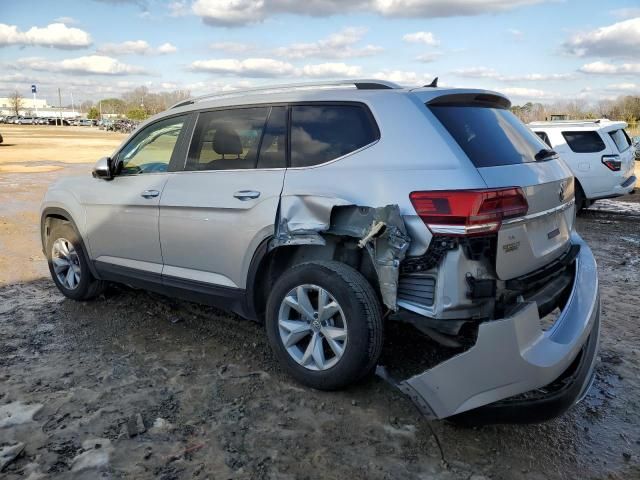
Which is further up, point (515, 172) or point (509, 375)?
point (515, 172)

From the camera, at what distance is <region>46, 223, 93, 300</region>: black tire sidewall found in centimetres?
505

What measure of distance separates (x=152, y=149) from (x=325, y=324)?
2267 millimetres

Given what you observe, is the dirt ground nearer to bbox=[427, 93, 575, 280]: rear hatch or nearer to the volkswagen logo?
bbox=[427, 93, 575, 280]: rear hatch

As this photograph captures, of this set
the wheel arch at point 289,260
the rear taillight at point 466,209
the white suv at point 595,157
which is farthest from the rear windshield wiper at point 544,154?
the white suv at point 595,157

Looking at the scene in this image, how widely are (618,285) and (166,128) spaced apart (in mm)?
4861

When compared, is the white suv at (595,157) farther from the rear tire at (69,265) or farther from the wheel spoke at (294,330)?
the rear tire at (69,265)

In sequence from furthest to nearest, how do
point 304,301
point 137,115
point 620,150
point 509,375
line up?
point 137,115 → point 620,150 → point 304,301 → point 509,375

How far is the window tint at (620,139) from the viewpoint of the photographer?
10.5 meters

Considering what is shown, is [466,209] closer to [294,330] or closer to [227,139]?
[294,330]

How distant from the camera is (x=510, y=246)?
9.71ft

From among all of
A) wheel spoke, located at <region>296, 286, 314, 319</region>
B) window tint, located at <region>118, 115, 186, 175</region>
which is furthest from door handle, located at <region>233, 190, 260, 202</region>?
window tint, located at <region>118, 115, 186, 175</region>

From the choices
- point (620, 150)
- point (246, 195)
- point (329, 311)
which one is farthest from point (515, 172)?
point (620, 150)

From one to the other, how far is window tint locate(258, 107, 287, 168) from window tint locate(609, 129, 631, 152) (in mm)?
8939

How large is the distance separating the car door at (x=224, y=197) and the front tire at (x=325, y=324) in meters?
0.40
